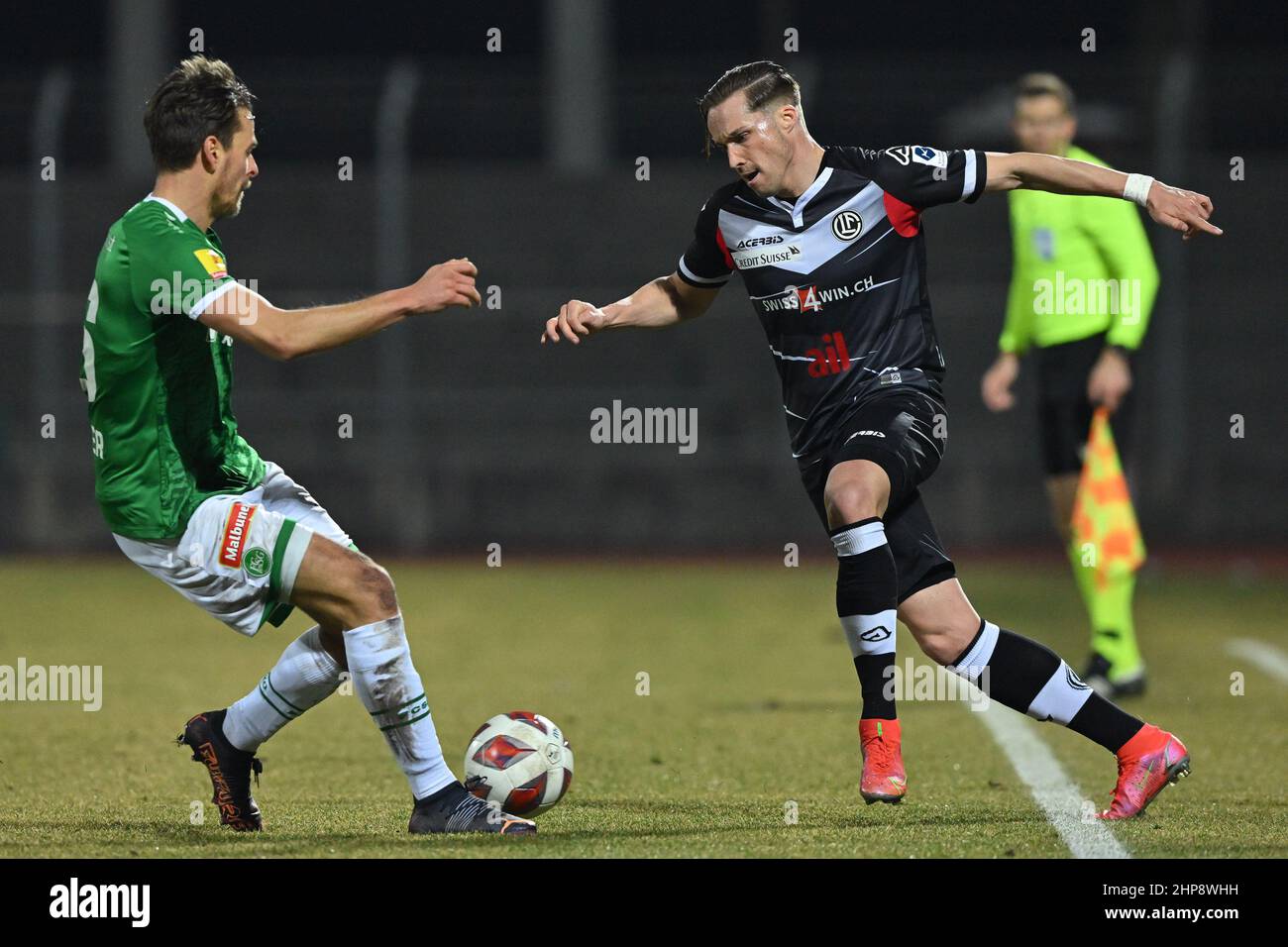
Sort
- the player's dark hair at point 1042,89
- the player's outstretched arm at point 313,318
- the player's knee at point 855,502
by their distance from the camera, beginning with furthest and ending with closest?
the player's dark hair at point 1042,89
the player's knee at point 855,502
the player's outstretched arm at point 313,318

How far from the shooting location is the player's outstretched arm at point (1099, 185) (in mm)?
5270

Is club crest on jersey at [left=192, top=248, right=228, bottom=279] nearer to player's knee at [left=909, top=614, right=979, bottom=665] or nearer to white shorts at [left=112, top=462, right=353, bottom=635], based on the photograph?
white shorts at [left=112, top=462, right=353, bottom=635]

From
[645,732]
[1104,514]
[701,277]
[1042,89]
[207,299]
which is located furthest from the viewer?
[1104,514]

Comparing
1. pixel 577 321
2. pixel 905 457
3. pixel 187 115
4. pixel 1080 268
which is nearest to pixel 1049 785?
pixel 905 457

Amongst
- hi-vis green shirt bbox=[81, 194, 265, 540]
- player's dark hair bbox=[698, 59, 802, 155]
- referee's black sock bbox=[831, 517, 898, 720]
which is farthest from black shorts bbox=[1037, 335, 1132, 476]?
hi-vis green shirt bbox=[81, 194, 265, 540]

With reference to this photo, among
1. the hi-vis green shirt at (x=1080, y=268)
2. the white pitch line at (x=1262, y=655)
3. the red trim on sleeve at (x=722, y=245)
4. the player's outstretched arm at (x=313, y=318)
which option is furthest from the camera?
the white pitch line at (x=1262, y=655)

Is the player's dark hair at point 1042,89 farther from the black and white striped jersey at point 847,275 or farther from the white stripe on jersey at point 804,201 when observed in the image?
the white stripe on jersey at point 804,201

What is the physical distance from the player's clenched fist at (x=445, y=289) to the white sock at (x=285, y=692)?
→ 1.18 meters

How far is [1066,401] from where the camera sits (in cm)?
863

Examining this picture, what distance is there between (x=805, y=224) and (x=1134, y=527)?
151 inches

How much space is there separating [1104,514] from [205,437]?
5012 millimetres

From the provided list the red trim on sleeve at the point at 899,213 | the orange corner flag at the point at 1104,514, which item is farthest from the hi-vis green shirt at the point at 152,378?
the orange corner flag at the point at 1104,514

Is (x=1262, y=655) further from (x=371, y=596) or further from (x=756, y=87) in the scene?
(x=371, y=596)
